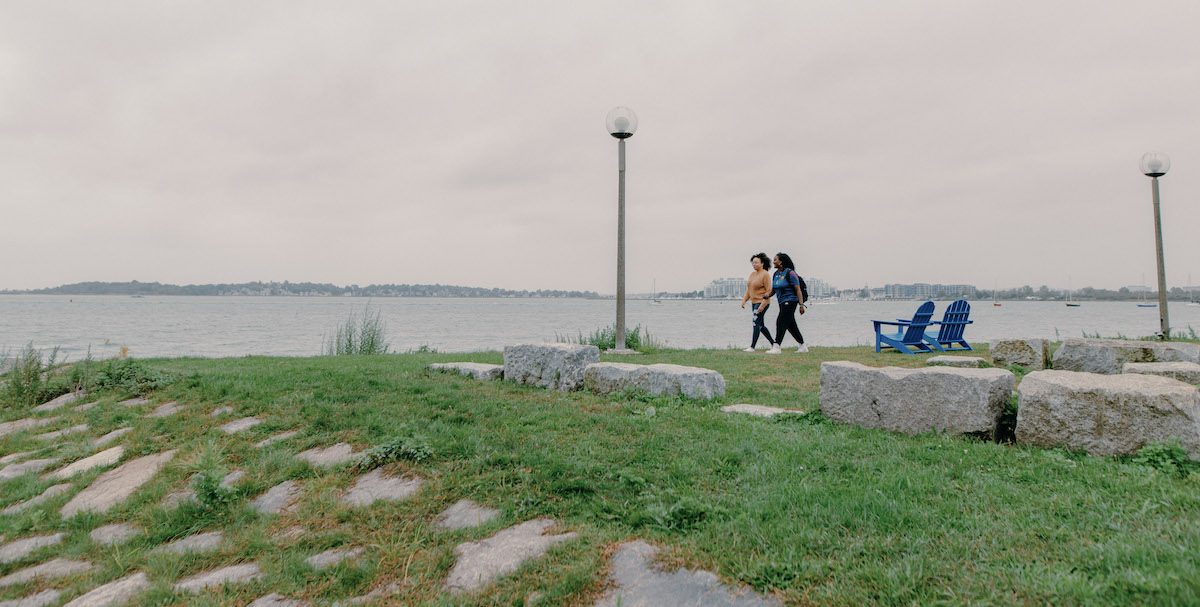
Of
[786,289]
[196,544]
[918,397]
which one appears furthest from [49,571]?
[786,289]

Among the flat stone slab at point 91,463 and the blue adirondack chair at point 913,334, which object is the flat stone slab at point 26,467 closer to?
the flat stone slab at point 91,463

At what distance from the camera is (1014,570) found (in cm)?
248

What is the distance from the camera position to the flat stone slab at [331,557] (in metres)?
3.28

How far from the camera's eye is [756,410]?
566cm

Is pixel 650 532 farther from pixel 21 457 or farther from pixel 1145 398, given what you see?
pixel 21 457

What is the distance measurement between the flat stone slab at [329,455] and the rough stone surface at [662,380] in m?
2.74

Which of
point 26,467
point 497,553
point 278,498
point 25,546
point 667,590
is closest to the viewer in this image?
point 667,590

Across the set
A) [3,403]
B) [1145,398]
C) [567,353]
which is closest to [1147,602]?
[1145,398]

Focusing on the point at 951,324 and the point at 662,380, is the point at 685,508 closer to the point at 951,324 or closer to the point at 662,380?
the point at 662,380

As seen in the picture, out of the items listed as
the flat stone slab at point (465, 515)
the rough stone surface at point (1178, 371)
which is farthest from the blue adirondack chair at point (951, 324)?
the flat stone slab at point (465, 515)

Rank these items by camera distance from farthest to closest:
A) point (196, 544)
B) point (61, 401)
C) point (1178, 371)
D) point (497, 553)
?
point (61, 401) → point (1178, 371) → point (196, 544) → point (497, 553)

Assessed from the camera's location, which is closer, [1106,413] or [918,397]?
[1106,413]

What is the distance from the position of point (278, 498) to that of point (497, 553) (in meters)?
2.07

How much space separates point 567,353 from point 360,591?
414cm
